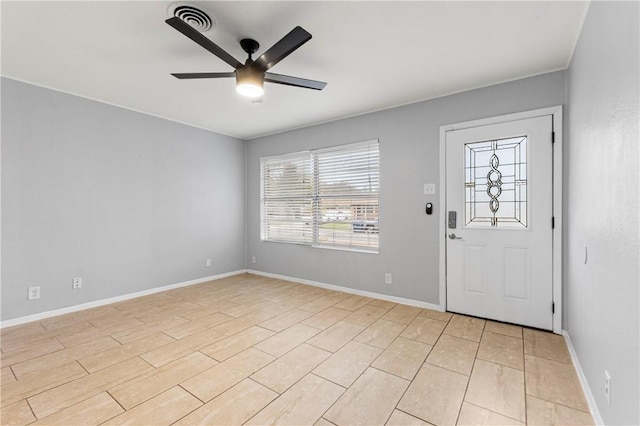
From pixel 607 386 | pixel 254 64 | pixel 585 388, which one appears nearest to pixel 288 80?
pixel 254 64

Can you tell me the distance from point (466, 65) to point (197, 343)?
141 inches

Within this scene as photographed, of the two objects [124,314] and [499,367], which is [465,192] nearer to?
[499,367]

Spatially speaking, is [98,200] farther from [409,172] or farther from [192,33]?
[409,172]

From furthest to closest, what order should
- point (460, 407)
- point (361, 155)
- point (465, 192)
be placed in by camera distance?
1. point (361, 155)
2. point (465, 192)
3. point (460, 407)

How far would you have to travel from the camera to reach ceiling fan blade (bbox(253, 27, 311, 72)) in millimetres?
1825

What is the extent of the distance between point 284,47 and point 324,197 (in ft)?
9.22

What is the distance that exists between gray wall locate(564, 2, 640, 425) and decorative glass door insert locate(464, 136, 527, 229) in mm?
639

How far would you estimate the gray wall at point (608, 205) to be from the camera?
1.21 m

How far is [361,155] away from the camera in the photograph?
416cm

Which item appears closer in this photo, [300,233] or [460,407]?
[460,407]

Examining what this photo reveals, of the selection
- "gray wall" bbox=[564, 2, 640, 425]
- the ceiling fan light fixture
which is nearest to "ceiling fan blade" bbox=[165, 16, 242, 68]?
the ceiling fan light fixture

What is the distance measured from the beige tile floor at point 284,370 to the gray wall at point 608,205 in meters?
0.44

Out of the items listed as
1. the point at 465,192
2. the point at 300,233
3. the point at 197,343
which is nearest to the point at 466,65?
the point at 465,192

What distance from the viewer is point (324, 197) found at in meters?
4.61
